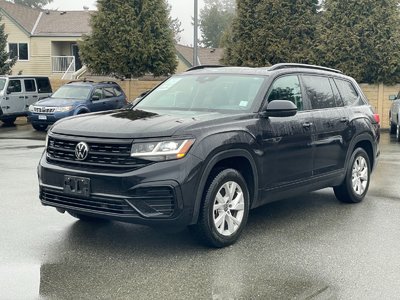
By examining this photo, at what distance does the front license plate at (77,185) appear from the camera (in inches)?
203

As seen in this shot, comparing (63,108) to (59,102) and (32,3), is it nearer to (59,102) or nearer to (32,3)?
(59,102)

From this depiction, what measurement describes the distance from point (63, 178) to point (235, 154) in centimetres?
167

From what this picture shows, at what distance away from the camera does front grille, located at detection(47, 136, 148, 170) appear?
5.08 meters

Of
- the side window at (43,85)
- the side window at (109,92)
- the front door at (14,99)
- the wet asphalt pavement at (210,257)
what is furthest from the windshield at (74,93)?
the wet asphalt pavement at (210,257)

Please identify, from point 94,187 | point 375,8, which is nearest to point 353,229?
point 94,187

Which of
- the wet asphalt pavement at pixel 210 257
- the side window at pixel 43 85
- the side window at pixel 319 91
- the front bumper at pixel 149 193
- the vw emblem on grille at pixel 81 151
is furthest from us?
the side window at pixel 43 85

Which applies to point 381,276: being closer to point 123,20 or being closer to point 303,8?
point 303,8

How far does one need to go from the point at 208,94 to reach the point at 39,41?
114 ft

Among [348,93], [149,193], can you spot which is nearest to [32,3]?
[348,93]

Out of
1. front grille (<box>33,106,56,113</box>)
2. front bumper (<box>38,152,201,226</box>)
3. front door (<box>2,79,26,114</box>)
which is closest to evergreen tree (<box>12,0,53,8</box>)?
front door (<box>2,79,26,114</box>)

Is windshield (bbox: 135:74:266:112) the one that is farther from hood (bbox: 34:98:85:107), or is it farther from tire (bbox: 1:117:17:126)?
tire (bbox: 1:117:17:126)

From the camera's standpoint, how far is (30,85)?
71.5 feet

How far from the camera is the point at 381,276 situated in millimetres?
4758

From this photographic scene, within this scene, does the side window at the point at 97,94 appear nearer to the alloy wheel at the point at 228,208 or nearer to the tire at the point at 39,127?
the tire at the point at 39,127
